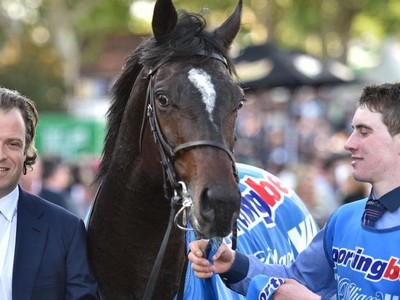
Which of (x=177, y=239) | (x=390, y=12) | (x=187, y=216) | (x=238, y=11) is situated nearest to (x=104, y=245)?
(x=177, y=239)

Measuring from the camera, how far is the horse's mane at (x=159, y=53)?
3805 millimetres

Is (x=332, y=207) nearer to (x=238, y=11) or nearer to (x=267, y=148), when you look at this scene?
(x=267, y=148)

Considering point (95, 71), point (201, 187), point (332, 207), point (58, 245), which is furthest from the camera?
point (95, 71)

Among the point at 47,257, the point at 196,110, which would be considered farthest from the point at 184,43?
the point at 47,257

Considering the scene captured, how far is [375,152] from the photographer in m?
3.38

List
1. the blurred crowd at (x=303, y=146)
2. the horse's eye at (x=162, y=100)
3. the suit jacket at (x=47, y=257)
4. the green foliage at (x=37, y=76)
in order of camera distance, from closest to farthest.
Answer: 1. the suit jacket at (x=47, y=257)
2. the horse's eye at (x=162, y=100)
3. the blurred crowd at (x=303, y=146)
4. the green foliage at (x=37, y=76)

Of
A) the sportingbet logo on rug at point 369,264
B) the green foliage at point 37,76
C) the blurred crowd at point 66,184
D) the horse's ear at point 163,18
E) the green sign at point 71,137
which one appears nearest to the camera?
the sportingbet logo on rug at point 369,264

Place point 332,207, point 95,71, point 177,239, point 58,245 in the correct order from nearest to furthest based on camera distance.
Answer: point 58,245 → point 177,239 → point 332,207 → point 95,71

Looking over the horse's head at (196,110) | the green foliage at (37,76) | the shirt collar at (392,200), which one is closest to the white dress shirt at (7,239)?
Result: the horse's head at (196,110)

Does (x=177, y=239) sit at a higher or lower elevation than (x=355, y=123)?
lower

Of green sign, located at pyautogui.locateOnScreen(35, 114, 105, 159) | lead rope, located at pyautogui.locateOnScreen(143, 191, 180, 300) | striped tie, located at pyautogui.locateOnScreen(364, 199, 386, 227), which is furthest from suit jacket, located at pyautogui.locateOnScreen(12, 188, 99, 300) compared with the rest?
green sign, located at pyautogui.locateOnScreen(35, 114, 105, 159)

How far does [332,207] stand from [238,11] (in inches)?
340

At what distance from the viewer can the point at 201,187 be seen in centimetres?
335

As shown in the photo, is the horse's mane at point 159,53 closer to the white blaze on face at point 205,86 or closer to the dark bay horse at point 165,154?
the dark bay horse at point 165,154
